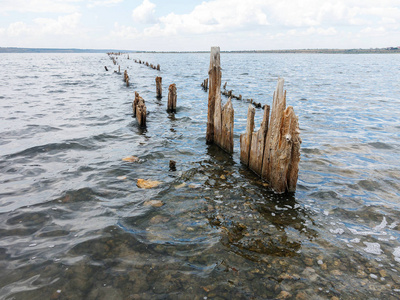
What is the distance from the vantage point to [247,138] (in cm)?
776

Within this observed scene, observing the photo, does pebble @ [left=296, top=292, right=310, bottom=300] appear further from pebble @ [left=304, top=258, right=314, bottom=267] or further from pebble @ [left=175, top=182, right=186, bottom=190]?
pebble @ [left=175, top=182, right=186, bottom=190]

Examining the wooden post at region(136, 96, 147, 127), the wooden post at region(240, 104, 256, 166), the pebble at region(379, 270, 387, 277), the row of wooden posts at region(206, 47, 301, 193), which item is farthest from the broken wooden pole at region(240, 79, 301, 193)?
the wooden post at region(136, 96, 147, 127)

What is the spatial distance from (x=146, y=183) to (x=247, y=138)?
328cm

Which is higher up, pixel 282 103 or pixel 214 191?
pixel 282 103

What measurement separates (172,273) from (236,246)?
51.2 inches

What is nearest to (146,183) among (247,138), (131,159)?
(131,159)

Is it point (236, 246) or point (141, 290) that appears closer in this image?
point (141, 290)

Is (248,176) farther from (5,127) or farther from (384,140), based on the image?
(5,127)

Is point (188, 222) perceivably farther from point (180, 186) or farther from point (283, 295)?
point (283, 295)

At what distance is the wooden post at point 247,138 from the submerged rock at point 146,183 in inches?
112

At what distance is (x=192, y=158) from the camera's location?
9039mm

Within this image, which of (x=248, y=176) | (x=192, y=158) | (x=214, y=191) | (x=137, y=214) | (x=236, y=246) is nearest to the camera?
(x=236, y=246)

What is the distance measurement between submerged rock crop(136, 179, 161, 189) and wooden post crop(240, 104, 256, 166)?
285 cm

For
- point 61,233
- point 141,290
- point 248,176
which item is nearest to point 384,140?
point 248,176
